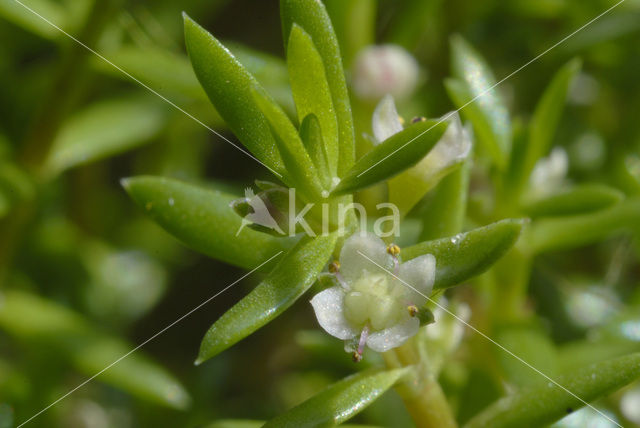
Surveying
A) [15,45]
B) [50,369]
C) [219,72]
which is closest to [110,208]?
[15,45]

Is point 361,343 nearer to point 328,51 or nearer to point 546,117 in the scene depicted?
point 328,51

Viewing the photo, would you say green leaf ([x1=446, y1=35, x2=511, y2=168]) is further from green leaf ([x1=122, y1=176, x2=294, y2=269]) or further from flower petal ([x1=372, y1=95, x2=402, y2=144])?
green leaf ([x1=122, y1=176, x2=294, y2=269])

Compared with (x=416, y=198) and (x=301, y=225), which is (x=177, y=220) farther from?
(x=416, y=198)

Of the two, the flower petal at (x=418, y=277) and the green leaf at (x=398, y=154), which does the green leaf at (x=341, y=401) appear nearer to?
the flower petal at (x=418, y=277)

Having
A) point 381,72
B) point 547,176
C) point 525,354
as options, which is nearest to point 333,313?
point 525,354

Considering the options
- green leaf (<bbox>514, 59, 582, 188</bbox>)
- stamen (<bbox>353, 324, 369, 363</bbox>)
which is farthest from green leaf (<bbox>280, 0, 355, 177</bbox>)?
green leaf (<bbox>514, 59, 582, 188</bbox>)
